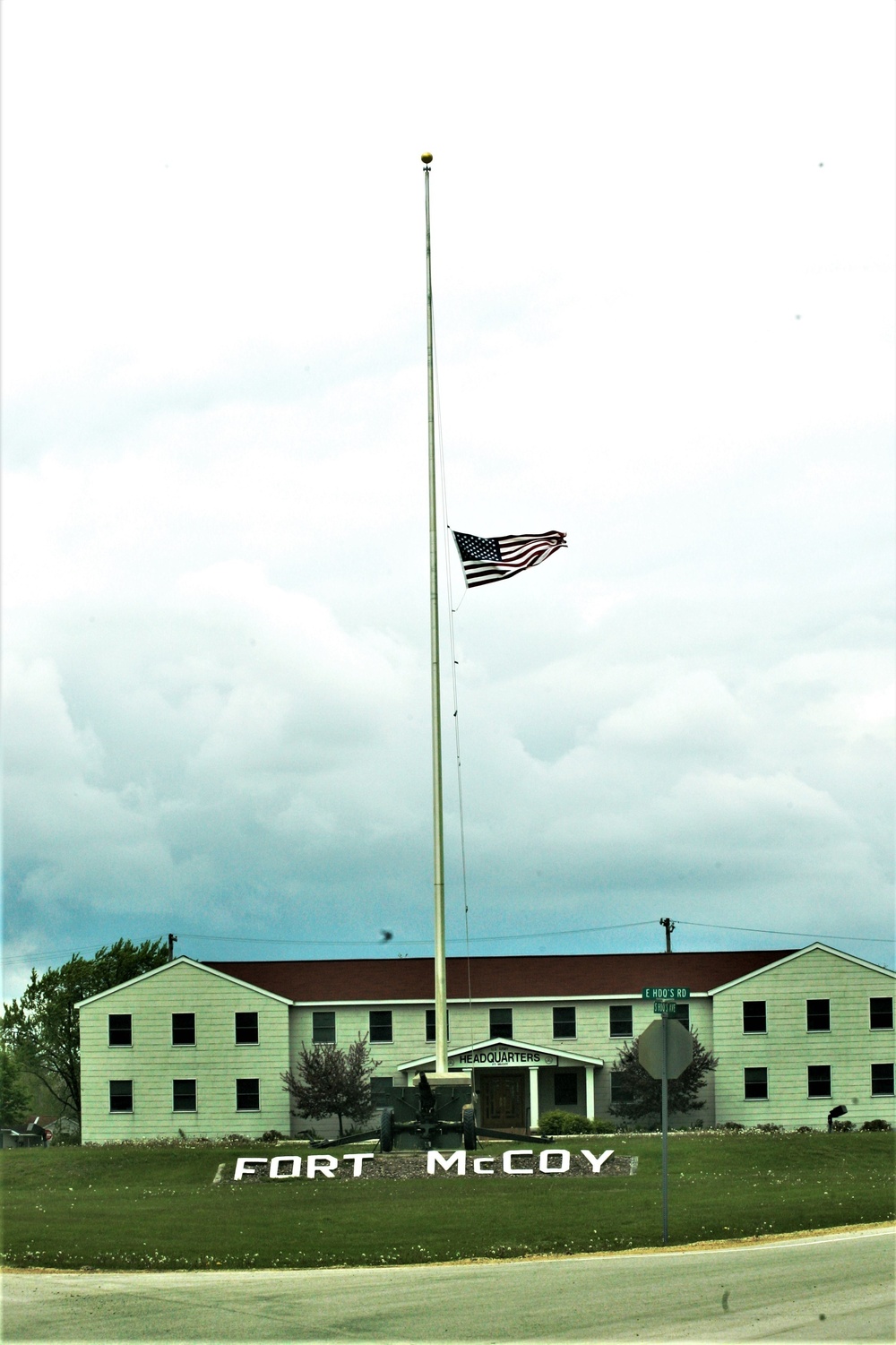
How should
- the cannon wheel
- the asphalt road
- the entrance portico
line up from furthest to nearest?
the entrance portico
the cannon wheel
the asphalt road

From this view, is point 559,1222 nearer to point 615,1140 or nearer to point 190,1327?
point 190,1327

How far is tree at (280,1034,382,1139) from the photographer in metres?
52.6

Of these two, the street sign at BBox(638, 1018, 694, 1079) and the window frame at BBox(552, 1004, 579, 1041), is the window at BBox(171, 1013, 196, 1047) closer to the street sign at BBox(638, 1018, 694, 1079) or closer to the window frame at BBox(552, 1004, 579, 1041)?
the window frame at BBox(552, 1004, 579, 1041)

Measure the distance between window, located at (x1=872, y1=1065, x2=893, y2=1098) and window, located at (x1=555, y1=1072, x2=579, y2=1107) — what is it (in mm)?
10753

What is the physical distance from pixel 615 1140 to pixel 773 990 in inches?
556

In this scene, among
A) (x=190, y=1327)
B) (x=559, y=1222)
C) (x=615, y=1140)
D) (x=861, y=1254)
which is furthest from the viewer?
(x=615, y=1140)

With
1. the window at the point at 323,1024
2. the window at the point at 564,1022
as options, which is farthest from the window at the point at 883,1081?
the window at the point at 323,1024

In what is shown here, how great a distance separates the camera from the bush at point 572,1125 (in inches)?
1983

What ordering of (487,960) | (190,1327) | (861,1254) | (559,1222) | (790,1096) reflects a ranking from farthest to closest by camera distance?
(487,960) → (790,1096) → (559,1222) → (861,1254) → (190,1327)

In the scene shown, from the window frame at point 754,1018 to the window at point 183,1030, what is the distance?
19.9 meters

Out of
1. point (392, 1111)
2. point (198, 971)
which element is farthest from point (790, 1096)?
point (392, 1111)

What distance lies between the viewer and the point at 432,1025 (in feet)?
187

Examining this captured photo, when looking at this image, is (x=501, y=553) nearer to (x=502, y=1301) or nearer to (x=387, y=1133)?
(x=387, y=1133)

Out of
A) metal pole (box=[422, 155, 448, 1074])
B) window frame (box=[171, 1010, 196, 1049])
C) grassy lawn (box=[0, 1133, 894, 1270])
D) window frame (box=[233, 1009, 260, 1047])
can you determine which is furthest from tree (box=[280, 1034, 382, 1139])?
A: metal pole (box=[422, 155, 448, 1074])
